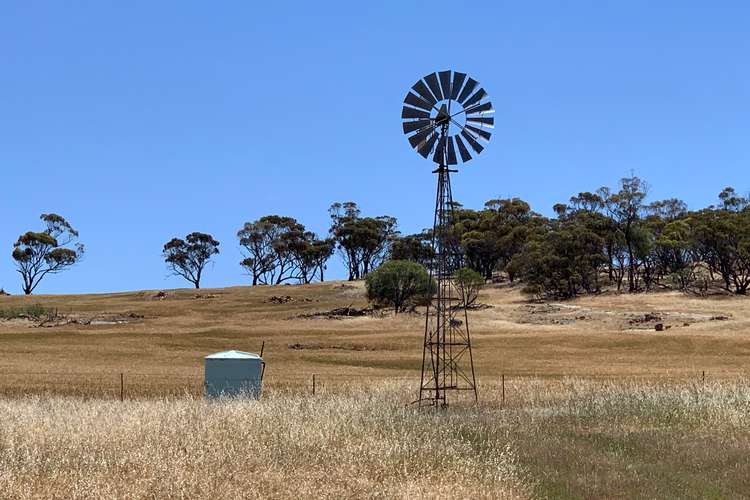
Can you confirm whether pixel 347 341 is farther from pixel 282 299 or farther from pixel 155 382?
pixel 282 299

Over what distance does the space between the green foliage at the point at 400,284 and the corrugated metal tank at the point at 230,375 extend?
61.6m

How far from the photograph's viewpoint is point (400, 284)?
91.4m

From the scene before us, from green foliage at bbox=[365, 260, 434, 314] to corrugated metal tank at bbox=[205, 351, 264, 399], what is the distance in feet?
202

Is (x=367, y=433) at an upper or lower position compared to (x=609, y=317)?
lower

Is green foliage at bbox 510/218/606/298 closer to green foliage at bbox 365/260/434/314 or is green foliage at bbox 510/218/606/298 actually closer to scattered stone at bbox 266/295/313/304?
green foliage at bbox 365/260/434/314

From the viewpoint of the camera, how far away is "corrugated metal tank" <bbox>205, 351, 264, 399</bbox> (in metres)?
28.0

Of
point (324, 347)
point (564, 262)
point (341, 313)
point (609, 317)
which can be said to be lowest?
point (324, 347)

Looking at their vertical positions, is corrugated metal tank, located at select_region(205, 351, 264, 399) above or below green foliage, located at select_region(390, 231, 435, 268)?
below

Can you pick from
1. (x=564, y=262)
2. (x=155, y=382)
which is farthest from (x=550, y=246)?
(x=155, y=382)

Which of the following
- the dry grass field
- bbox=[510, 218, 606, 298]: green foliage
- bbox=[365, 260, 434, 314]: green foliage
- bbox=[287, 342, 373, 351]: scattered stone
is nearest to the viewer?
the dry grass field

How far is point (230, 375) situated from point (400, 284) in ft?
209

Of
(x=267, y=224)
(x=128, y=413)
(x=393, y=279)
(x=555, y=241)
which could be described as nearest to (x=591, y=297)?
(x=555, y=241)

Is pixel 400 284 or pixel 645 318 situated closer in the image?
pixel 645 318

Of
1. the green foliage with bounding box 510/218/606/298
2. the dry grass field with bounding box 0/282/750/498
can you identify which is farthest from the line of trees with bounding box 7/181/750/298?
the dry grass field with bounding box 0/282/750/498
